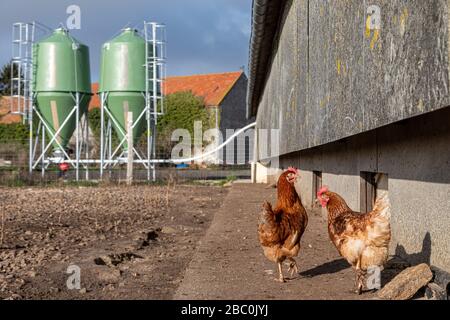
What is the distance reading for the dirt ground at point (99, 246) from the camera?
4754 mm

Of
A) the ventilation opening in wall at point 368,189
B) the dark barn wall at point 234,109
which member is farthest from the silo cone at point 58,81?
the ventilation opening in wall at point 368,189

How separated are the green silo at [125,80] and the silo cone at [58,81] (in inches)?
52.6

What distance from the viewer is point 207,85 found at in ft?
148

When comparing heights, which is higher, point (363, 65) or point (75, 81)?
point (75, 81)

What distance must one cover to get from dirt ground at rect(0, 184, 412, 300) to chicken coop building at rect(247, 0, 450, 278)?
0.59 metres

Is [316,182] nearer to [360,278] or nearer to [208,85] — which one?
[360,278]

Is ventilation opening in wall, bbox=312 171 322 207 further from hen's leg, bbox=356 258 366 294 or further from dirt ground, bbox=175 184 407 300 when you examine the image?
hen's leg, bbox=356 258 366 294

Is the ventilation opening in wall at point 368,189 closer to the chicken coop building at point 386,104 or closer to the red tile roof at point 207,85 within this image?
the chicken coop building at point 386,104

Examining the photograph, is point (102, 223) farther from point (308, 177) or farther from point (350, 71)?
point (350, 71)

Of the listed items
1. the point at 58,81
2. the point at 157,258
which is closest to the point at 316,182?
the point at 157,258

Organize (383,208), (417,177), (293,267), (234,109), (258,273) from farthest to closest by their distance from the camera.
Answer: (234,109) < (258,273) < (293,267) < (417,177) < (383,208)

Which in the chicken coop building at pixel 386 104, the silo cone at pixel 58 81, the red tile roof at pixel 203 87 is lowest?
the chicken coop building at pixel 386 104

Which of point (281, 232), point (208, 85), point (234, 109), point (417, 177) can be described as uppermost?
point (208, 85)

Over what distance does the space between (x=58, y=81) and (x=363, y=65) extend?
21551 mm
